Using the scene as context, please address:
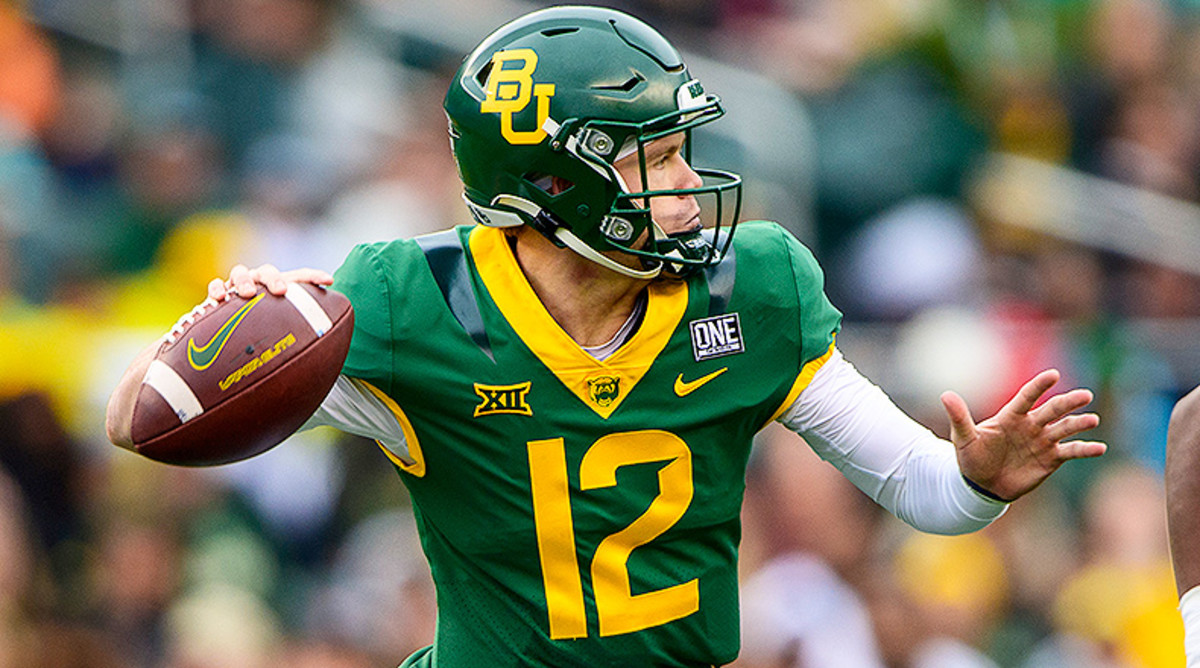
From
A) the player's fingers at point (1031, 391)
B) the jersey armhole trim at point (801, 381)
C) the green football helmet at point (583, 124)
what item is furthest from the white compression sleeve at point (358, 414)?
the player's fingers at point (1031, 391)

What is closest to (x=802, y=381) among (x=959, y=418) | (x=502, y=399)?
(x=959, y=418)

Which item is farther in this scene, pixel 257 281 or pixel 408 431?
pixel 408 431

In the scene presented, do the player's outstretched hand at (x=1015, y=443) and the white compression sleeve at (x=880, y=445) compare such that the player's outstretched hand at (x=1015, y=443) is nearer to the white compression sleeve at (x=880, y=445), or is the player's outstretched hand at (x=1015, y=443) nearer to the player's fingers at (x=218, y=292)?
the white compression sleeve at (x=880, y=445)

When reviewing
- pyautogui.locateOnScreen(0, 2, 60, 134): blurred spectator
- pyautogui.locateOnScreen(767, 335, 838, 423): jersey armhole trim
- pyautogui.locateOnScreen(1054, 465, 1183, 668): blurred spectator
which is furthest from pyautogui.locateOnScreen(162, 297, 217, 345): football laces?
pyautogui.locateOnScreen(0, 2, 60, 134): blurred spectator

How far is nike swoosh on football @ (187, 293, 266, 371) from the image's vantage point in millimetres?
2828

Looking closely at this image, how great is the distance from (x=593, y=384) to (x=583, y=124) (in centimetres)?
49

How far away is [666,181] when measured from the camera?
3135 millimetres

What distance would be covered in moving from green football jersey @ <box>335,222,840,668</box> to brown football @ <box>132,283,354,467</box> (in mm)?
198

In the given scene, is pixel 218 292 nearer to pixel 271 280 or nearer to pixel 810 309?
pixel 271 280

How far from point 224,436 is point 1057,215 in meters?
5.07

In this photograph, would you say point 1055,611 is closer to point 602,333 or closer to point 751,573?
point 751,573

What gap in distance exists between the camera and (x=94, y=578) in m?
6.16

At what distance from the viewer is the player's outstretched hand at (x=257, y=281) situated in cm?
289

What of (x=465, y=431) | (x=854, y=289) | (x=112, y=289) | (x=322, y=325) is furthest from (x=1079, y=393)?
(x=112, y=289)
